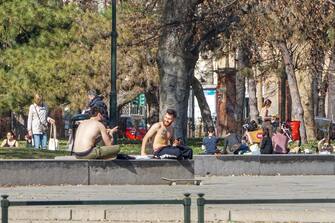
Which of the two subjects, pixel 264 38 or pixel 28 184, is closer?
pixel 28 184

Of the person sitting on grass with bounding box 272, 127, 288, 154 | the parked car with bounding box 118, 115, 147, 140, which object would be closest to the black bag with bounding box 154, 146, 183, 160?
the person sitting on grass with bounding box 272, 127, 288, 154

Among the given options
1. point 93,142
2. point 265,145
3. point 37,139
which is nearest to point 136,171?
point 93,142

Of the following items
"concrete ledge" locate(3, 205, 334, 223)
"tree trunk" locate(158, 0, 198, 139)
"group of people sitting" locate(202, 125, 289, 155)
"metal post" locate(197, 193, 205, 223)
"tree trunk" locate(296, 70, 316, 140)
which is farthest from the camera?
"tree trunk" locate(296, 70, 316, 140)

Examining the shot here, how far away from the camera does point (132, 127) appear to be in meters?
72.8

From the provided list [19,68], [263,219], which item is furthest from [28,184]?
[19,68]

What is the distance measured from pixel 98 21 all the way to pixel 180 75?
22693 mm

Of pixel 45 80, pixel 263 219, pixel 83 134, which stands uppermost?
pixel 45 80

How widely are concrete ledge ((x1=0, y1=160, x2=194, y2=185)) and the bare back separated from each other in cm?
31

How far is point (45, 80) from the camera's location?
4772 centimetres

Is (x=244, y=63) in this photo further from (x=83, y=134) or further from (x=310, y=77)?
(x=83, y=134)

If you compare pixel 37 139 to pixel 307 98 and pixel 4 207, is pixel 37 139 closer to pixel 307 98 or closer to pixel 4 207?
pixel 307 98

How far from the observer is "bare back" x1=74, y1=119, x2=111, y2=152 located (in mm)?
20812

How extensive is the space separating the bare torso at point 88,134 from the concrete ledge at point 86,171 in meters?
0.31

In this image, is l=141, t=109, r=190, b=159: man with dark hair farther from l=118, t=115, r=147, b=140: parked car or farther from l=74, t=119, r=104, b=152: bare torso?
l=118, t=115, r=147, b=140: parked car
